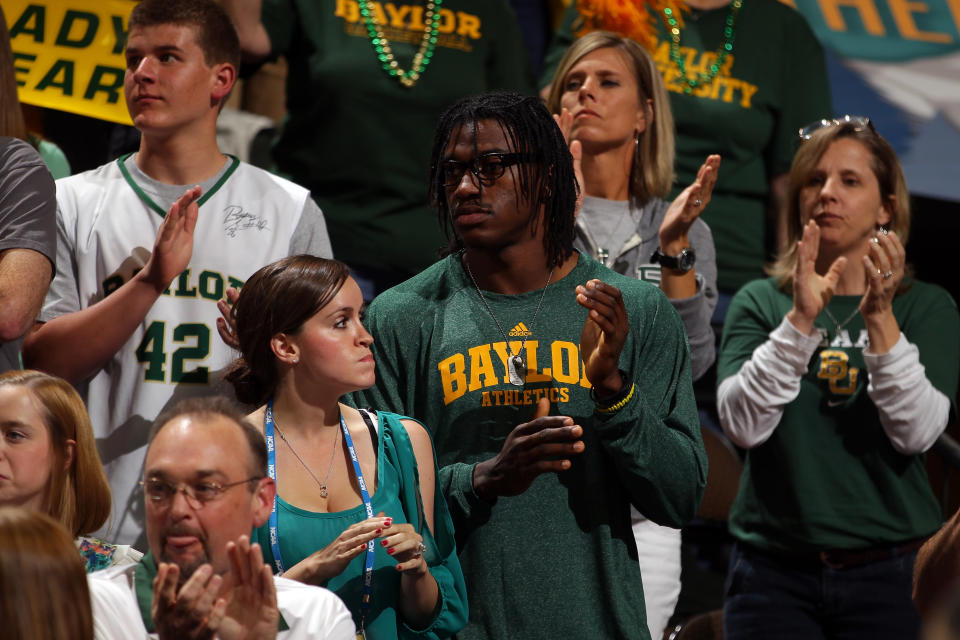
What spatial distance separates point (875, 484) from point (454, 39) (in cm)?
197

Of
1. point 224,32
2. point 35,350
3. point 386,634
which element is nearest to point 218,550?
point 386,634

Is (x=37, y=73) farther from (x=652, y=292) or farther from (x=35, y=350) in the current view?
(x=652, y=292)

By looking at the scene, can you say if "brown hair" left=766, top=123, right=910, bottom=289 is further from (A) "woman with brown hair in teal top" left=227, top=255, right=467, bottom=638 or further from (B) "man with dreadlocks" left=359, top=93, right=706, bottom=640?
(A) "woman with brown hair in teal top" left=227, top=255, right=467, bottom=638

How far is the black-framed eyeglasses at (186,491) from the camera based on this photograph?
229 centimetres

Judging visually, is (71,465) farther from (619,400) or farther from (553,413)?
(619,400)

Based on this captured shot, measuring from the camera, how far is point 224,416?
2439 mm

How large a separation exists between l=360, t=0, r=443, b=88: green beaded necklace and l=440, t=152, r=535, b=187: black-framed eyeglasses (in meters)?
1.44

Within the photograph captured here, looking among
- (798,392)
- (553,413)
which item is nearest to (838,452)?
(798,392)

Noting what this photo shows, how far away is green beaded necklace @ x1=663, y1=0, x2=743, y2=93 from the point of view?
15.7ft

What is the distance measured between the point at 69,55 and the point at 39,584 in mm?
2412

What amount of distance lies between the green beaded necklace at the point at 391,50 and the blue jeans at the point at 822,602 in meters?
1.88

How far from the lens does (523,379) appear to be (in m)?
2.86

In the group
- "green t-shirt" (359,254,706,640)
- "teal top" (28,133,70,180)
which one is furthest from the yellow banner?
"green t-shirt" (359,254,706,640)

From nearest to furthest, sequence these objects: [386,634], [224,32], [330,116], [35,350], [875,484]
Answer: [386,634] → [35,350] → [224,32] → [875,484] → [330,116]
